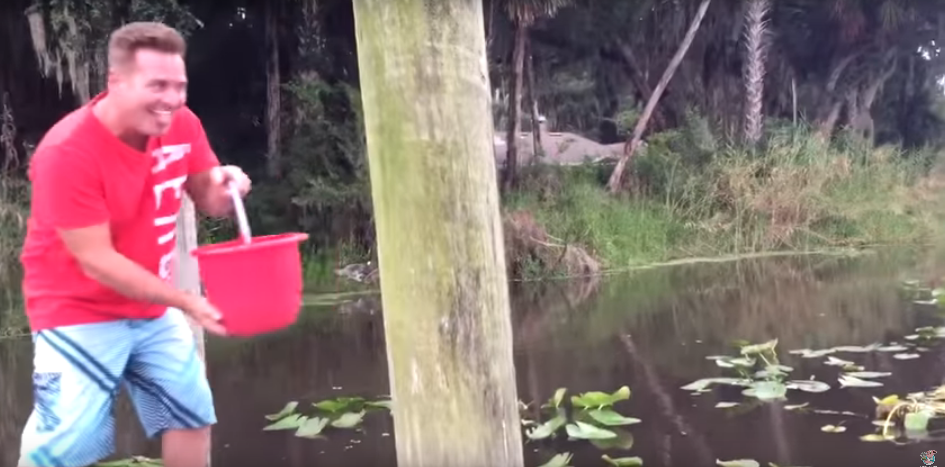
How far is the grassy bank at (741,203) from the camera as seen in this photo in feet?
32.8

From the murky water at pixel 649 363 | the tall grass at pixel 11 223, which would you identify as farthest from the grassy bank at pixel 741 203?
the tall grass at pixel 11 223

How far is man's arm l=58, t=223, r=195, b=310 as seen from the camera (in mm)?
1963

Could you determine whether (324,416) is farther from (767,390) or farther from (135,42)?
(135,42)

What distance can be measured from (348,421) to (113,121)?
7.11ft

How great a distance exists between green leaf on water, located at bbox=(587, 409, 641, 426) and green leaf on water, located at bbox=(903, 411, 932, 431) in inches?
38.7

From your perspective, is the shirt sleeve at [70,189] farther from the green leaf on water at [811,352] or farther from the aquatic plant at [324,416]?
the green leaf on water at [811,352]

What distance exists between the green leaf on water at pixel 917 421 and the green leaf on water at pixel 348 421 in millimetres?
2113

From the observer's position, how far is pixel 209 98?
Result: 37.2 feet

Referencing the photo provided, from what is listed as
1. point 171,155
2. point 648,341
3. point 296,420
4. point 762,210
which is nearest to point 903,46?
point 762,210

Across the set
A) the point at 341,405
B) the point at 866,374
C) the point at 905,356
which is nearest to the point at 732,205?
the point at 905,356

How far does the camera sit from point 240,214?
7.30 feet

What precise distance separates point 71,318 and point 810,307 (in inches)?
213

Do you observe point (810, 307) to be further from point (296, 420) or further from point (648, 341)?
point (296, 420)

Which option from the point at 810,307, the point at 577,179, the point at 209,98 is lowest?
the point at 810,307
